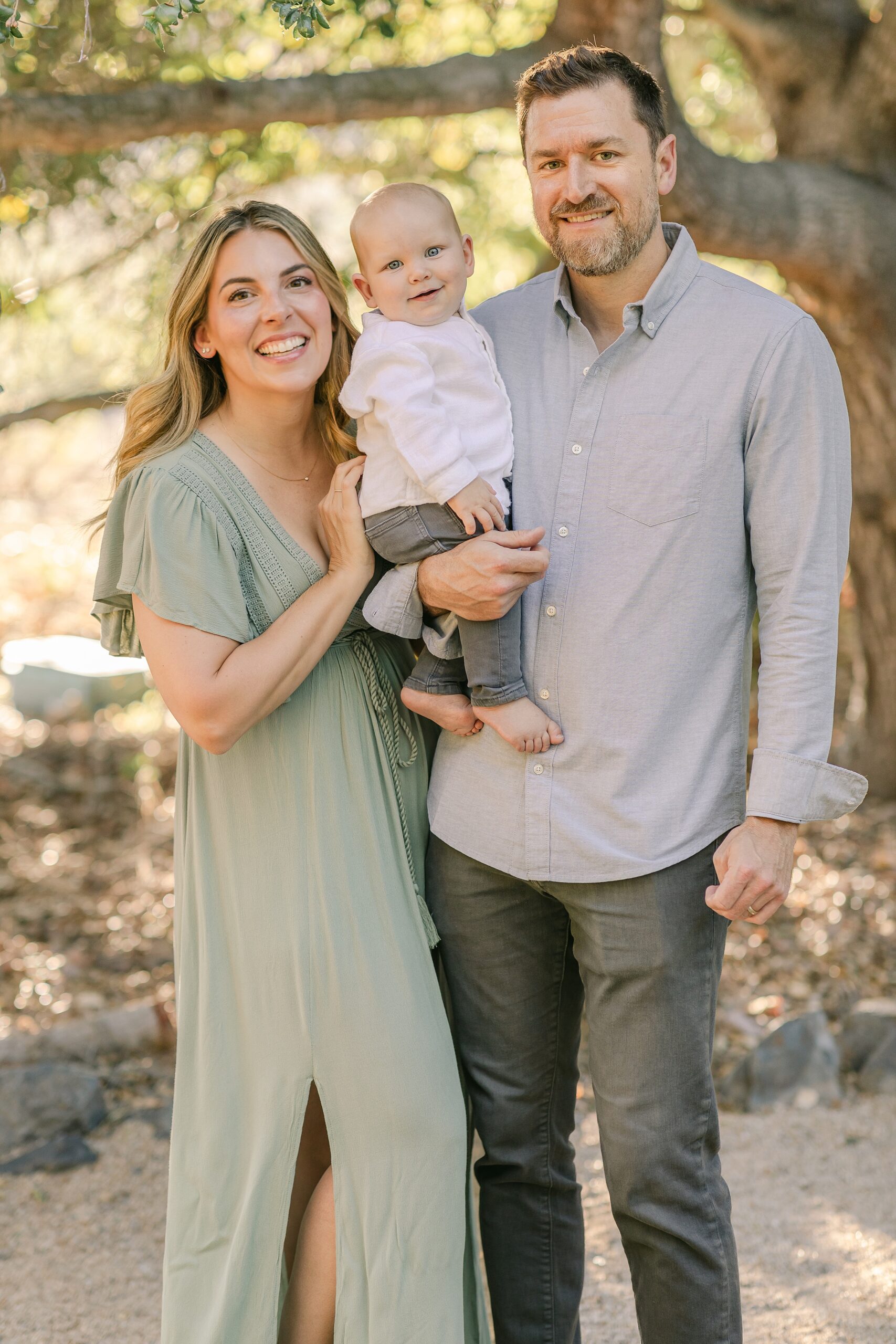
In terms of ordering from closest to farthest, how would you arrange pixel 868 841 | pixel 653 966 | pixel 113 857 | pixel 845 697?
pixel 653 966 → pixel 868 841 → pixel 113 857 → pixel 845 697

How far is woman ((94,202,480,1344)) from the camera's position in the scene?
220 cm

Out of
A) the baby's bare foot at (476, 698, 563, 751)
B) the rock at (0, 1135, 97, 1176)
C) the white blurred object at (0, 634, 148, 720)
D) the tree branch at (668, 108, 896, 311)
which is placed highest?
the tree branch at (668, 108, 896, 311)

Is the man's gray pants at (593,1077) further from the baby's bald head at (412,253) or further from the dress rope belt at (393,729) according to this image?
the baby's bald head at (412,253)

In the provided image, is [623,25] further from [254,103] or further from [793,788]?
[793,788]

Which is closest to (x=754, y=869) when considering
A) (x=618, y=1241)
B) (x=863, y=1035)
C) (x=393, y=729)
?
(x=393, y=729)

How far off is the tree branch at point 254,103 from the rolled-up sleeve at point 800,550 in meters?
2.30

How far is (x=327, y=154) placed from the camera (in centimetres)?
542

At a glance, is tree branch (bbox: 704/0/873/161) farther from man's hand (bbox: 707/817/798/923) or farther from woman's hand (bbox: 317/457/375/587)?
man's hand (bbox: 707/817/798/923)

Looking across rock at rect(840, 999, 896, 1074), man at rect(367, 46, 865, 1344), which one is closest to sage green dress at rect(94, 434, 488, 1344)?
man at rect(367, 46, 865, 1344)

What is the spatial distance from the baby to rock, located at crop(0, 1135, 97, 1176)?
2.06 m

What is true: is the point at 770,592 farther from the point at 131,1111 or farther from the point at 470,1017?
the point at 131,1111

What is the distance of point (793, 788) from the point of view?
2127mm

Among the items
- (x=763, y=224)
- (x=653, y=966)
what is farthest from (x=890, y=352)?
(x=653, y=966)

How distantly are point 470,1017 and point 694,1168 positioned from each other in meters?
0.48
